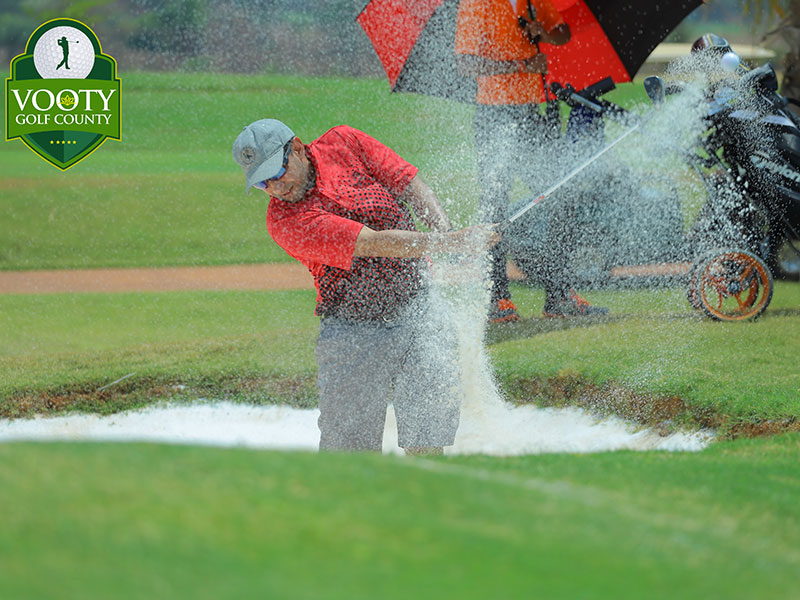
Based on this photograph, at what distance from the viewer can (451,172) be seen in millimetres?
12773

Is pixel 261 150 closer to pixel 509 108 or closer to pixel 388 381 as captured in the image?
pixel 388 381

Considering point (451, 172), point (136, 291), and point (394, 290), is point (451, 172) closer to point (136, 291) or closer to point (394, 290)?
point (136, 291)

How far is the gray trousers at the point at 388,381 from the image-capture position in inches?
139

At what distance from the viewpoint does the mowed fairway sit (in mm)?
1873

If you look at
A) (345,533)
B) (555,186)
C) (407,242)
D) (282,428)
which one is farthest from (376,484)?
(282,428)

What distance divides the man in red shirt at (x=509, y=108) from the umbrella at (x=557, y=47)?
0.15 meters

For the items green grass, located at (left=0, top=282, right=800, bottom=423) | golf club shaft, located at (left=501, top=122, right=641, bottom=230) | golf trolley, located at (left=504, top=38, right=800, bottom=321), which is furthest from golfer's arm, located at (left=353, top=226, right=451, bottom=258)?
golf trolley, located at (left=504, top=38, right=800, bottom=321)

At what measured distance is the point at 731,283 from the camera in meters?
5.90

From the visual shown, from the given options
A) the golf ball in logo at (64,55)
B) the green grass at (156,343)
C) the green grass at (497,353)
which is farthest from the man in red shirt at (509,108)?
the golf ball in logo at (64,55)

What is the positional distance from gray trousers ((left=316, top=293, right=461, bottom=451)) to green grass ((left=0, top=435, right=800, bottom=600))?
0.95m

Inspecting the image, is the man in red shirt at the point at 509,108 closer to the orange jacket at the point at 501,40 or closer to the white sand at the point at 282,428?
the orange jacket at the point at 501,40

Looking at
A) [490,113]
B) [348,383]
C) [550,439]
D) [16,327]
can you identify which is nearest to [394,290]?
[348,383]

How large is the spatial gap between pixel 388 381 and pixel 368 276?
0.40m

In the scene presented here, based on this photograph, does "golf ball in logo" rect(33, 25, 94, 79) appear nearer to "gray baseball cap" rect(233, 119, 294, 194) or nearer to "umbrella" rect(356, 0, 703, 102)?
"umbrella" rect(356, 0, 703, 102)
